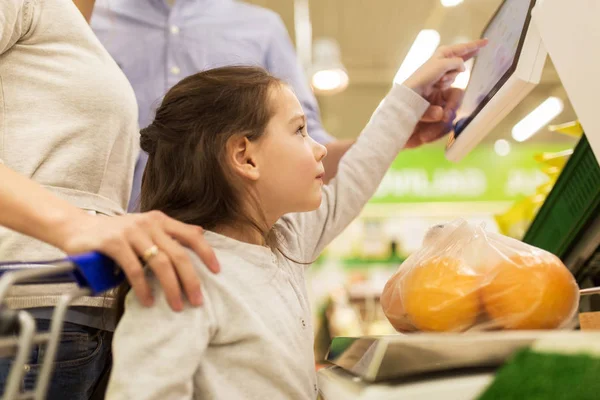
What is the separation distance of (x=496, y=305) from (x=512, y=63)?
17.5 inches

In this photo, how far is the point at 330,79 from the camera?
512cm

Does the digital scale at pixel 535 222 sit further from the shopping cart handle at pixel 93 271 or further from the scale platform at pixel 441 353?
the shopping cart handle at pixel 93 271

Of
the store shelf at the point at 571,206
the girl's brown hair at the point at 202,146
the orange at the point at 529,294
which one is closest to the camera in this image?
the orange at the point at 529,294

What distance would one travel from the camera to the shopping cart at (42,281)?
70 centimetres

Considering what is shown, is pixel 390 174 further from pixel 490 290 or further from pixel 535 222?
pixel 490 290

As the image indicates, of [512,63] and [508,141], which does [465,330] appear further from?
[508,141]

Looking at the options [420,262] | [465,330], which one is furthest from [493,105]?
[465,330]

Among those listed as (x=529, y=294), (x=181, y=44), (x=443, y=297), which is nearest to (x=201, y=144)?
(x=443, y=297)

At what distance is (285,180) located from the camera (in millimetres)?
1230

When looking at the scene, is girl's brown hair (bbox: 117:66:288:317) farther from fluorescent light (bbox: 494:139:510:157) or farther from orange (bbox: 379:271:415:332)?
fluorescent light (bbox: 494:139:510:157)

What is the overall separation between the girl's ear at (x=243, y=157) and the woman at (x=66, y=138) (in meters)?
0.23

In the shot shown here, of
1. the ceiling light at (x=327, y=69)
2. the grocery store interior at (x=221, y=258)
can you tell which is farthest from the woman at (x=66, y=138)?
the ceiling light at (x=327, y=69)

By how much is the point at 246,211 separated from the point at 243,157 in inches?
4.3

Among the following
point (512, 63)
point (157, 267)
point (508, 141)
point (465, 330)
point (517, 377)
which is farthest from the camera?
point (508, 141)
